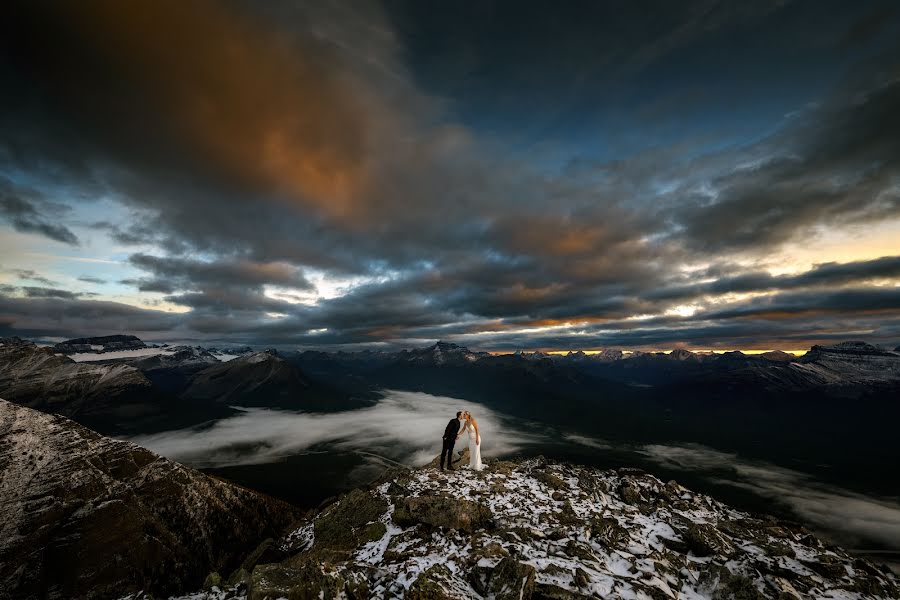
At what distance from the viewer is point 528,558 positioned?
16250 mm

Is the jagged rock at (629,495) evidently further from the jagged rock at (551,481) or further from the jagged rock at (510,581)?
the jagged rock at (510,581)

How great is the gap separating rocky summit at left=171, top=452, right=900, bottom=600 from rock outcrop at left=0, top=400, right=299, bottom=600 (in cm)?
4637

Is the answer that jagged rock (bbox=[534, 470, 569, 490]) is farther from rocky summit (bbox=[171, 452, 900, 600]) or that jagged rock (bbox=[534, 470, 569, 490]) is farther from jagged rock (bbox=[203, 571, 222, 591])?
jagged rock (bbox=[203, 571, 222, 591])

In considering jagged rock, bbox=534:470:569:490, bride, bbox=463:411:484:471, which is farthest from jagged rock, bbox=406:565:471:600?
jagged rock, bbox=534:470:569:490

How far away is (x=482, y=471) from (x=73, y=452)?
82781 mm

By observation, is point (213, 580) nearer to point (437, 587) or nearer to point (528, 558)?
point (437, 587)

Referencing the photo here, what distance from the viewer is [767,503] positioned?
599 ft

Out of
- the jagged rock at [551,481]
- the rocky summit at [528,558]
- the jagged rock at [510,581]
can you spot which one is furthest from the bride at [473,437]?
the jagged rock at [510,581]

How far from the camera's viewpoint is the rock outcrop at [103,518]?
48375 mm

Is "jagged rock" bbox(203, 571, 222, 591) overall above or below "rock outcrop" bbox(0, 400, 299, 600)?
above

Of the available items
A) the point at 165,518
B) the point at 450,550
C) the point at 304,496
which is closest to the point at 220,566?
the point at 165,518

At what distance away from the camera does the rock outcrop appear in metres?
48.4

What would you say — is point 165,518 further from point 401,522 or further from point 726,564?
point 726,564

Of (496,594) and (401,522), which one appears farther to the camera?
(401,522)
